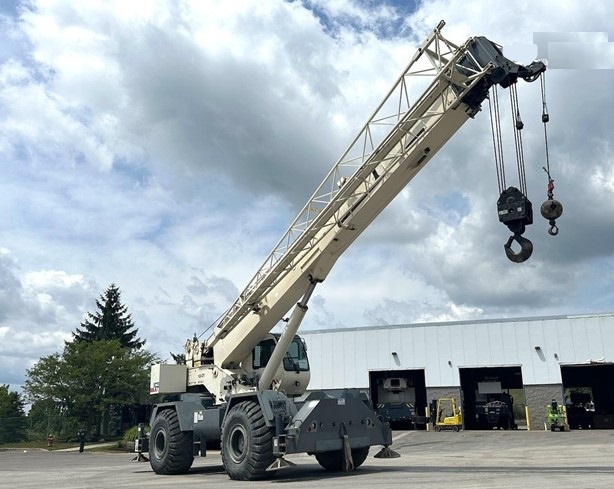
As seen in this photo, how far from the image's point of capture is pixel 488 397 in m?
44.6

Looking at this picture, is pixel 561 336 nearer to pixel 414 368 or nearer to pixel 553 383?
pixel 553 383

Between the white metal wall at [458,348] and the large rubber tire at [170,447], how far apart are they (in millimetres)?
25054

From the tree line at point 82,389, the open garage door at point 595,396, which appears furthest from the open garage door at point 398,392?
the tree line at point 82,389

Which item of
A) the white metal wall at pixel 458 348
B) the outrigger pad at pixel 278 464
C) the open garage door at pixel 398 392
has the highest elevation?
the white metal wall at pixel 458 348

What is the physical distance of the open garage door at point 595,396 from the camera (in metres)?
38.4

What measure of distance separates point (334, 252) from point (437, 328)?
2516 cm

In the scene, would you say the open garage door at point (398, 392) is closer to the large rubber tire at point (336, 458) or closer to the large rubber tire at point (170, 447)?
the large rubber tire at point (170, 447)

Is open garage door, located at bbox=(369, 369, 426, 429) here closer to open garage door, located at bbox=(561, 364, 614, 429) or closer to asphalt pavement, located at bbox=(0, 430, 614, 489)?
open garage door, located at bbox=(561, 364, 614, 429)

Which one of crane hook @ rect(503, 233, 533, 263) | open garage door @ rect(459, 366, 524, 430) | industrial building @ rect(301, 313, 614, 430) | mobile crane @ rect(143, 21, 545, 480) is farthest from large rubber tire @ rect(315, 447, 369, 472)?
open garage door @ rect(459, 366, 524, 430)

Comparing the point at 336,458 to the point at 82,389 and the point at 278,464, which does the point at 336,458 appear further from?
the point at 82,389

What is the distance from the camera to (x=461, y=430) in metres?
37.0

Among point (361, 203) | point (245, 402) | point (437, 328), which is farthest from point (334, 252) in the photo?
point (437, 328)

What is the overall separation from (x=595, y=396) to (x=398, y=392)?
1946 centimetres

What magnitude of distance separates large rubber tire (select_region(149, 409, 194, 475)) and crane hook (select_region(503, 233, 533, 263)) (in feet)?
30.5
